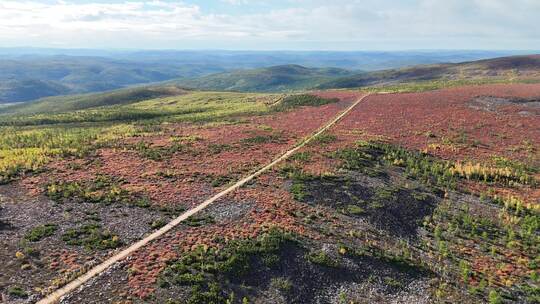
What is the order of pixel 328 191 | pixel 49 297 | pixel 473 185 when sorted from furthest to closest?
pixel 473 185
pixel 328 191
pixel 49 297

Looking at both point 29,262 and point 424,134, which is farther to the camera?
point 424,134

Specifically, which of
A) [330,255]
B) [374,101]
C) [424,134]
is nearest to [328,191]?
[330,255]

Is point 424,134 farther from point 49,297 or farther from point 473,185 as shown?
point 49,297

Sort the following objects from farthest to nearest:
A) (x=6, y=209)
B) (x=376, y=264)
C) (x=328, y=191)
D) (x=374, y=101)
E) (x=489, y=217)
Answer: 1. (x=374, y=101)
2. (x=328, y=191)
3. (x=489, y=217)
4. (x=6, y=209)
5. (x=376, y=264)

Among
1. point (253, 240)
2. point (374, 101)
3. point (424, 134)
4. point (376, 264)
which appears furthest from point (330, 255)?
point (374, 101)

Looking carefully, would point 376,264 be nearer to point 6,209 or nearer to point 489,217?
point 489,217

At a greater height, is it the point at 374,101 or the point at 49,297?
the point at 374,101

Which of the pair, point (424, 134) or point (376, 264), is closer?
point (376, 264)

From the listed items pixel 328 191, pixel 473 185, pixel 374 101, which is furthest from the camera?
pixel 374 101

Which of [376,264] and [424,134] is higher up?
[424,134]
